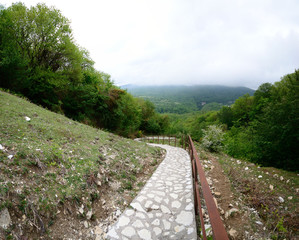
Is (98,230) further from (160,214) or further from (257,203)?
(257,203)

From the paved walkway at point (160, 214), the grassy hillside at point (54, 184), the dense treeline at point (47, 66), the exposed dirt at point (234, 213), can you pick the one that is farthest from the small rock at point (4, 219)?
the dense treeline at point (47, 66)

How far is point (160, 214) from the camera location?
11.2 ft

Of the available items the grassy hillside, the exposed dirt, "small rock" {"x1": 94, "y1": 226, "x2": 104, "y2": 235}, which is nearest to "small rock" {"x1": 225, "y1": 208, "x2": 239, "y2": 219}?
the exposed dirt

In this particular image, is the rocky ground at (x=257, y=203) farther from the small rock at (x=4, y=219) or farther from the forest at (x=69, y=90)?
the forest at (x=69, y=90)

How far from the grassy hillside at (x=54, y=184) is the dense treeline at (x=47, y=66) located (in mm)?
8488

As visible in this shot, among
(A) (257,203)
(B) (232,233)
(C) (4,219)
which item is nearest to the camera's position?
(C) (4,219)

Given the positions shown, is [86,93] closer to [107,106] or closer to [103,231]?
[107,106]

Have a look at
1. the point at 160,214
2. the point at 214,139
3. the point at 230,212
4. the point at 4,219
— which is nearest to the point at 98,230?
the point at 160,214

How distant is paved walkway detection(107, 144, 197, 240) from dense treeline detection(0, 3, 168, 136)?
1208 centimetres

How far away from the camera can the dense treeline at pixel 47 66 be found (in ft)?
37.8

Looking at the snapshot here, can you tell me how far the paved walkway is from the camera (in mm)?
2883

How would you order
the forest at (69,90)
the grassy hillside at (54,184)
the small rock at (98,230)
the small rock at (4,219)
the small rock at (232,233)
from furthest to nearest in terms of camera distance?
the forest at (69,90), the small rock at (98,230), the small rock at (232,233), the grassy hillside at (54,184), the small rock at (4,219)

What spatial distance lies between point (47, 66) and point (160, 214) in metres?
16.7

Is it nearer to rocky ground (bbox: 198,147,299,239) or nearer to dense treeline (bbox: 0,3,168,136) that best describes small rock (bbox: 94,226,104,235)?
rocky ground (bbox: 198,147,299,239)
